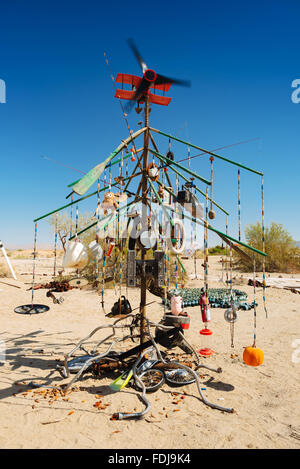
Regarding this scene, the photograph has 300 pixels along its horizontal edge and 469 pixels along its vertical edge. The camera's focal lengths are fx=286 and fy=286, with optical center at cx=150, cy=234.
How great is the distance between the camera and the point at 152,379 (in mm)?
5473

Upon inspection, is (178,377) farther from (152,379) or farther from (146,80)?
(146,80)

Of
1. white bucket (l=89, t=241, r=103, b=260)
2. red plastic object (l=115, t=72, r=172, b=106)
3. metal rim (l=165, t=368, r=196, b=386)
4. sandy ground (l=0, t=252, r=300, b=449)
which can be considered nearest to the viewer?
sandy ground (l=0, t=252, r=300, b=449)

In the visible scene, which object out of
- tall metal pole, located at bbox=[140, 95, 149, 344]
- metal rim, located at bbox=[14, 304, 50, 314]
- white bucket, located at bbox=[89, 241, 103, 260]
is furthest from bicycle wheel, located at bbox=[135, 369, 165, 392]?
metal rim, located at bbox=[14, 304, 50, 314]

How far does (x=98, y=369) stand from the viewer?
5824 millimetres

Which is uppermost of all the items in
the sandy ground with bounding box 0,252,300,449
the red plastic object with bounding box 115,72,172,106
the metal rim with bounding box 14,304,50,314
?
the red plastic object with bounding box 115,72,172,106

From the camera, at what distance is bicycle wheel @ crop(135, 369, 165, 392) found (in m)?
5.15

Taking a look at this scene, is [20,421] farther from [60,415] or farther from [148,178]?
[148,178]

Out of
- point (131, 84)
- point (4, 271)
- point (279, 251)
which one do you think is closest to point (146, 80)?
point (131, 84)

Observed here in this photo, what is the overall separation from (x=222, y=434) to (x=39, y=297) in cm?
1180

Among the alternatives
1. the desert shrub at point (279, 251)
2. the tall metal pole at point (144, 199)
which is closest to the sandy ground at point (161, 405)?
the tall metal pole at point (144, 199)

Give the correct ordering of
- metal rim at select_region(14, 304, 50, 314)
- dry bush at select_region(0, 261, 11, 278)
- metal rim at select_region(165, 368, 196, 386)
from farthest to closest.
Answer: dry bush at select_region(0, 261, 11, 278) < metal rim at select_region(14, 304, 50, 314) < metal rim at select_region(165, 368, 196, 386)

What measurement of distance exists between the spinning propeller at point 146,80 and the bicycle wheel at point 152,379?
17.5ft

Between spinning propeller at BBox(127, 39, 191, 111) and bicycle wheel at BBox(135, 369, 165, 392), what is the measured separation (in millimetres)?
5319

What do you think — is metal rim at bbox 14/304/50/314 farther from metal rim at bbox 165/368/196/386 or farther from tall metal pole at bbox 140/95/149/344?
metal rim at bbox 165/368/196/386
